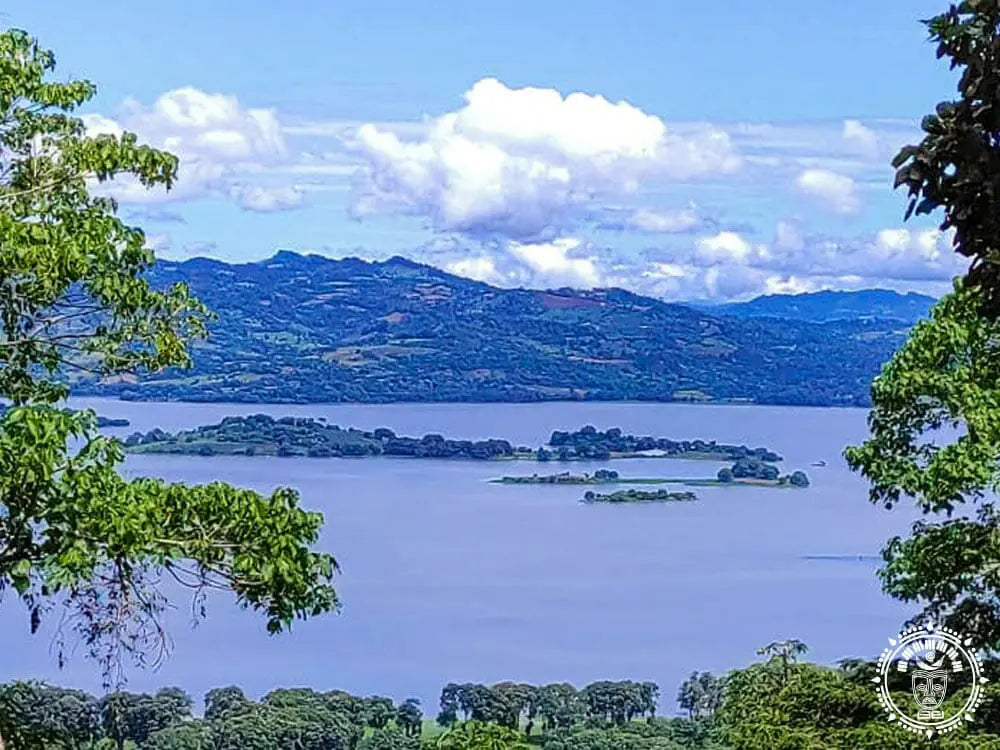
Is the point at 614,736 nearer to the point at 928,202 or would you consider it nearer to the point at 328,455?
the point at 928,202

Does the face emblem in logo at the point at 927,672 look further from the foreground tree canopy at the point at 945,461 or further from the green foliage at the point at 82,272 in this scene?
the green foliage at the point at 82,272

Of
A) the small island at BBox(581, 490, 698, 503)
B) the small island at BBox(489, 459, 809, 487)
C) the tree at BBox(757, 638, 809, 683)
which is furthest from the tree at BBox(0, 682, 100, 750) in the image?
the small island at BBox(489, 459, 809, 487)

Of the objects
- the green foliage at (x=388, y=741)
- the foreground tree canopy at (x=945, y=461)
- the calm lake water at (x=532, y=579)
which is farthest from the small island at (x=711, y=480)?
the foreground tree canopy at (x=945, y=461)

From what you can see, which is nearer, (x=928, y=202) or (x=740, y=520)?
(x=928, y=202)

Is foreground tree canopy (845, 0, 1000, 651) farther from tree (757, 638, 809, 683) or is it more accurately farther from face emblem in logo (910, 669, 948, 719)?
tree (757, 638, 809, 683)

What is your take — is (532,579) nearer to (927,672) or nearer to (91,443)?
(927,672)

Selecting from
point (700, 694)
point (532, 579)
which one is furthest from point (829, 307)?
point (700, 694)

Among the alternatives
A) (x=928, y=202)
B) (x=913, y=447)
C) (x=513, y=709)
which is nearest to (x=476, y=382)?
(x=513, y=709)
